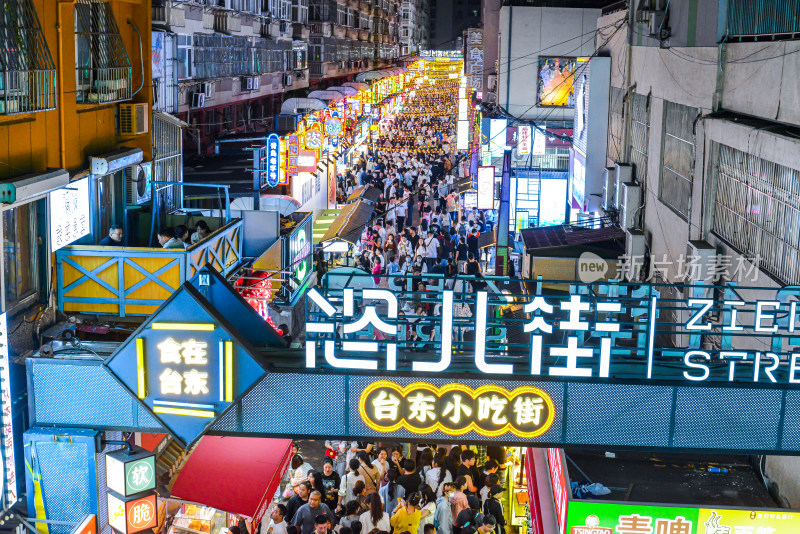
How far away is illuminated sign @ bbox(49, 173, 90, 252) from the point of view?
10945mm

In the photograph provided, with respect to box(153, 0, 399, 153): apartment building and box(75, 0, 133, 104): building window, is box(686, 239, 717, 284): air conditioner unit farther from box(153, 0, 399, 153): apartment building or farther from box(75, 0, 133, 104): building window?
box(153, 0, 399, 153): apartment building

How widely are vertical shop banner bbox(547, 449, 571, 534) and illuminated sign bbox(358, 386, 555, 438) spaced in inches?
26.5

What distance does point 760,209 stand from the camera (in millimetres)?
11867

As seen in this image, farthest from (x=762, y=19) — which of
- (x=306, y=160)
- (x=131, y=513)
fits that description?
(x=306, y=160)

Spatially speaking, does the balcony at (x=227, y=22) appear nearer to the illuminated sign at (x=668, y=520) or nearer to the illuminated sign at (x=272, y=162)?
the illuminated sign at (x=272, y=162)

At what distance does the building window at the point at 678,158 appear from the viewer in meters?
15.6

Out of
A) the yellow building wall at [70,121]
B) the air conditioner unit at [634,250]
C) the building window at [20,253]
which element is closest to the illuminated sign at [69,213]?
the yellow building wall at [70,121]

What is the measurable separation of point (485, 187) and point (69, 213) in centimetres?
2040

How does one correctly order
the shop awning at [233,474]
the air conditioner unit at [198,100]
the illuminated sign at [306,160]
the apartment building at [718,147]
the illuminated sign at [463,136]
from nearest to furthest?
the apartment building at [718,147], the shop awning at [233,474], the illuminated sign at [306,160], the air conditioner unit at [198,100], the illuminated sign at [463,136]

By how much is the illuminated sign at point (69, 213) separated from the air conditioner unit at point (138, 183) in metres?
1.90

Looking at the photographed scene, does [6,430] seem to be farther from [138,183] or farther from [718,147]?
[718,147]

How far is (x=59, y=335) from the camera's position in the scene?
10.7 m

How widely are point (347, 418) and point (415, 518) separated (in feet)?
8.31

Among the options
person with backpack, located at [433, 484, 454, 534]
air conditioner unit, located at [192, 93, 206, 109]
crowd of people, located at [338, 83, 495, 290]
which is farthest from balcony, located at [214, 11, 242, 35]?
person with backpack, located at [433, 484, 454, 534]
